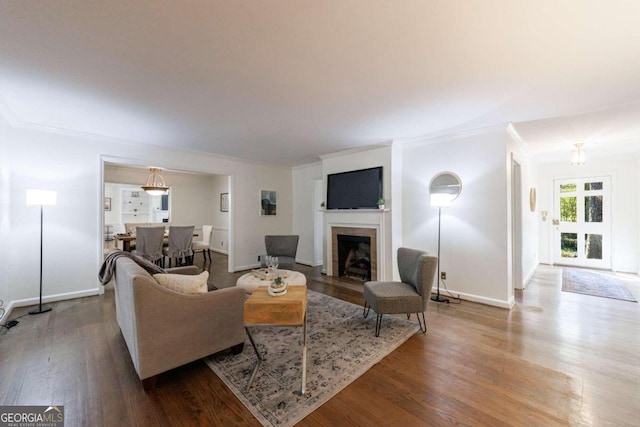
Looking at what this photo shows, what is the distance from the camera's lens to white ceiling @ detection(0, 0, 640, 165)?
1.50m

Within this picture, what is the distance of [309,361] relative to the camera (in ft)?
7.11

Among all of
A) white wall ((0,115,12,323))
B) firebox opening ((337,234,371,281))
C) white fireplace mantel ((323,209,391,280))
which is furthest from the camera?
firebox opening ((337,234,371,281))

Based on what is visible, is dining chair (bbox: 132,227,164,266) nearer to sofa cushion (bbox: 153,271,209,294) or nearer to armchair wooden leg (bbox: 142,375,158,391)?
sofa cushion (bbox: 153,271,209,294)

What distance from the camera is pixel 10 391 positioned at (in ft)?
5.87

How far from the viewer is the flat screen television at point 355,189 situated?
4.49 metres

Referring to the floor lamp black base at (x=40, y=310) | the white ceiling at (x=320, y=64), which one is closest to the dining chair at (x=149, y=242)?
the floor lamp black base at (x=40, y=310)

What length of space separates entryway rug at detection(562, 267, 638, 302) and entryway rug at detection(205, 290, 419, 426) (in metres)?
3.54

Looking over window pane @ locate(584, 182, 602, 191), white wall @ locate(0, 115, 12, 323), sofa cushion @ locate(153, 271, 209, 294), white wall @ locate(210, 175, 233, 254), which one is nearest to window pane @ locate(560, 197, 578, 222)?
window pane @ locate(584, 182, 602, 191)

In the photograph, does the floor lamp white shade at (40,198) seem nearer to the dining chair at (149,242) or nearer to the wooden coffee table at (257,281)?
the dining chair at (149,242)

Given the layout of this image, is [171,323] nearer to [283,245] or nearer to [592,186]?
[283,245]

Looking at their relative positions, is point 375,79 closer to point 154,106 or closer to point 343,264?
point 154,106

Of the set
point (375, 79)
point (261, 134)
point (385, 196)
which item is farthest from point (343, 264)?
point (375, 79)

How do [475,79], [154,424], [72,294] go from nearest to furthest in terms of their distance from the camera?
[154,424] < [475,79] < [72,294]

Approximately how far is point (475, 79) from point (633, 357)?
9.53 feet
